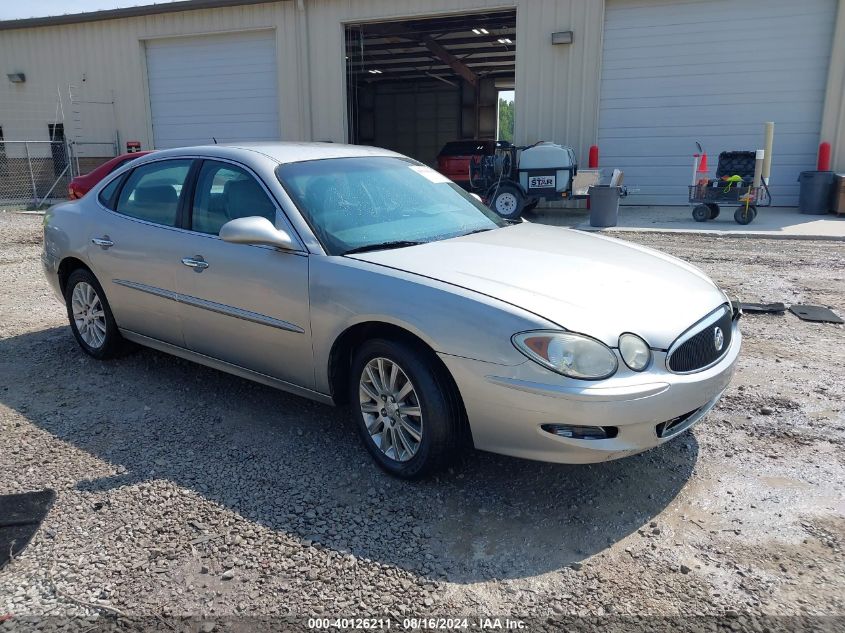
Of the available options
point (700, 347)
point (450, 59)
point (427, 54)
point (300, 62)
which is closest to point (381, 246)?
point (700, 347)

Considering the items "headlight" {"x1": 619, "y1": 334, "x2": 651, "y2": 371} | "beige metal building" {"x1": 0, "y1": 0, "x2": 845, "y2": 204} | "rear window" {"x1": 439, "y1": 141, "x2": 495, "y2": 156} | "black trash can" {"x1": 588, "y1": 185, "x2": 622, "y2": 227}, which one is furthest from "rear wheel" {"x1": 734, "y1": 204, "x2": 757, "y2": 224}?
"headlight" {"x1": 619, "y1": 334, "x2": 651, "y2": 371}

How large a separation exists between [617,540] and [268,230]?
222cm

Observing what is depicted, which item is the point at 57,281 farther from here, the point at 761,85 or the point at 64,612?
the point at 761,85

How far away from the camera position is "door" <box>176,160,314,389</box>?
3619 millimetres

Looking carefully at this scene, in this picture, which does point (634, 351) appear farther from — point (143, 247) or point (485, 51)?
point (485, 51)

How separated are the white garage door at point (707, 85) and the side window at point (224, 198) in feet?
42.4

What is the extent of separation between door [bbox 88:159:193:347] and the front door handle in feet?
0.32

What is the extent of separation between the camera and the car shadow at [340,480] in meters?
2.85

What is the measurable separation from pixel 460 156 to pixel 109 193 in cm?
1373

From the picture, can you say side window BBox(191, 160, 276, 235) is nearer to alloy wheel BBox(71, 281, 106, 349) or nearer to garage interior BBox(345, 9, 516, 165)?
alloy wheel BBox(71, 281, 106, 349)

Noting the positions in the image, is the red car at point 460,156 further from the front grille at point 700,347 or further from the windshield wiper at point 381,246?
the front grille at point 700,347

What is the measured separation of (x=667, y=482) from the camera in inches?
130

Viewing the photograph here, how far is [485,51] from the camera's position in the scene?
24.9 m

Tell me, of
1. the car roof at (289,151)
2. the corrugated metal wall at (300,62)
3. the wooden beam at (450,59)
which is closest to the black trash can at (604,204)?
the corrugated metal wall at (300,62)
